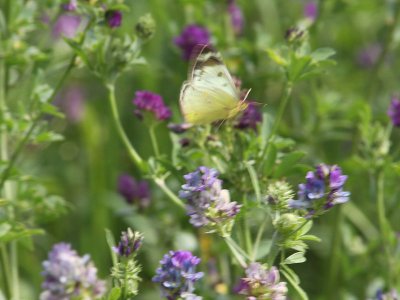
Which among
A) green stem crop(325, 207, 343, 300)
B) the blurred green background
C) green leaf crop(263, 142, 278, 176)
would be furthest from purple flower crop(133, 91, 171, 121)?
green stem crop(325, 207, 343, 300)

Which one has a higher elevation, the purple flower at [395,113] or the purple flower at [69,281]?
the purple flower at [395,113]

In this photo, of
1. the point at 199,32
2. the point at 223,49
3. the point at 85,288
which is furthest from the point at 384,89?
the point at 85,288

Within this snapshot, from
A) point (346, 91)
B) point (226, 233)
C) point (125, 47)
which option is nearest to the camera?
point (226, 233)

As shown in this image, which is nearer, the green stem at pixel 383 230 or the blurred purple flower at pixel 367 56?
the green stem at pixel 383 230

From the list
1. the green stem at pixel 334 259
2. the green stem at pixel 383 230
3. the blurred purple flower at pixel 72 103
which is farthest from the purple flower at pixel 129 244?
the blurred purple flower at pixel 72 103

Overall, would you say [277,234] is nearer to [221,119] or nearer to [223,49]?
[221,119]

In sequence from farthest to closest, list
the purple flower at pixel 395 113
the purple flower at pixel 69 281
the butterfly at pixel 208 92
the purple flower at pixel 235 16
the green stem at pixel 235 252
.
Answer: the purple flower at pixel 235 16, the purple flower at pixel 395 113, the butterfly at pixel 208 92, the green stem at pixel 235 252, the purple flower at pixel 69 281

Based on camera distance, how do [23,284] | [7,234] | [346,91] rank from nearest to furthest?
[7,234]
[23,284]
[346,91]

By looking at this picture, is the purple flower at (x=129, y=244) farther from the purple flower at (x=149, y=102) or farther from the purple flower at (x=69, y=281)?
the purple flower at (x=149, y=102)
